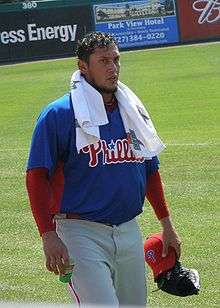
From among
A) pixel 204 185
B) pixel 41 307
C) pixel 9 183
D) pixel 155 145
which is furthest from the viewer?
pixel 9 183

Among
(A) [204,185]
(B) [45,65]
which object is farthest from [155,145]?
(B) [45,65]

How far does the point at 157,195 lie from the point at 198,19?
31.5 meters

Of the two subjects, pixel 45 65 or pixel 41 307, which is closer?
pixel 41 307

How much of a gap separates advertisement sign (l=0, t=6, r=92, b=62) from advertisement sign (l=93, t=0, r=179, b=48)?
1.30m

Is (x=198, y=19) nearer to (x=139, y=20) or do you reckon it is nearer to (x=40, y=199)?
(x=139, y=20)

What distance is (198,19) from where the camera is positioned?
117 ft

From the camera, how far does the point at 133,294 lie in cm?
473

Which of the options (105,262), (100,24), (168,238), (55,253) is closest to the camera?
(55,253)

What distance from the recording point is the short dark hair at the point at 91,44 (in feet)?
15.2

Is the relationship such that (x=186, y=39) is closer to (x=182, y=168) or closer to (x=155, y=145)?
(x=182, y=168)

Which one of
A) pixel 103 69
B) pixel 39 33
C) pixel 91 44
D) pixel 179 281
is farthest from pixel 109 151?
pixel 39 33

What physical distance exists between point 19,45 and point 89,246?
30620 mm

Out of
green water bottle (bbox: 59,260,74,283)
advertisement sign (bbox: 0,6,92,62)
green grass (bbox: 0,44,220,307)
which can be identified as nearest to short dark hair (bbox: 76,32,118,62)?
green water bottle (bbox: 59,260,74,283)

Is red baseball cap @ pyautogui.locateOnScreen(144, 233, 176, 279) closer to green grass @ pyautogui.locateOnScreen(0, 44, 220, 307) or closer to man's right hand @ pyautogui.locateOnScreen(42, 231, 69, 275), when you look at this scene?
man's right hand @ pyautogui.locateOnScreen(42, 231, 69, 275)
